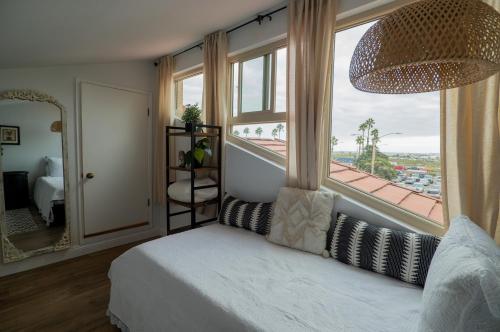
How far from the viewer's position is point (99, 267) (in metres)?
2.68

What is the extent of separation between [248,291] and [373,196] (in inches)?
45.0

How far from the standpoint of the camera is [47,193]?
265 centimetres

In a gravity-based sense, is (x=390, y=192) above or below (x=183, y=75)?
below


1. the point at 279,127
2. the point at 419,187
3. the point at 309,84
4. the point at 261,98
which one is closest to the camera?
the point at 419,187

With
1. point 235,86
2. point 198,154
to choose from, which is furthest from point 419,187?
point 235,86

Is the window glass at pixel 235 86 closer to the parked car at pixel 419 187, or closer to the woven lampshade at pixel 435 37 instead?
the parked car at pixel 419 187

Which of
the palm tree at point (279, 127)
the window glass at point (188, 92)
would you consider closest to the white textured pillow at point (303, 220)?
the palm tree at point (279, 127)

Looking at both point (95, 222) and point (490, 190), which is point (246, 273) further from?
point (95, 222)

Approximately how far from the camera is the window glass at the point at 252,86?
8.07 ft

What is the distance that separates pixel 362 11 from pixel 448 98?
87cm

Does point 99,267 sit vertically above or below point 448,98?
below

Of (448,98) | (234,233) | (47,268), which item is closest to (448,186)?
(448,98)

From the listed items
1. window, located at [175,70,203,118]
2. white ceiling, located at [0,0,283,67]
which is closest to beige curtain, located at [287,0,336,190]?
white ceiling, located at [0,0,283,67]

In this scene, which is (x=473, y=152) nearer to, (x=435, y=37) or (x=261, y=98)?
(x=435, y=37)
